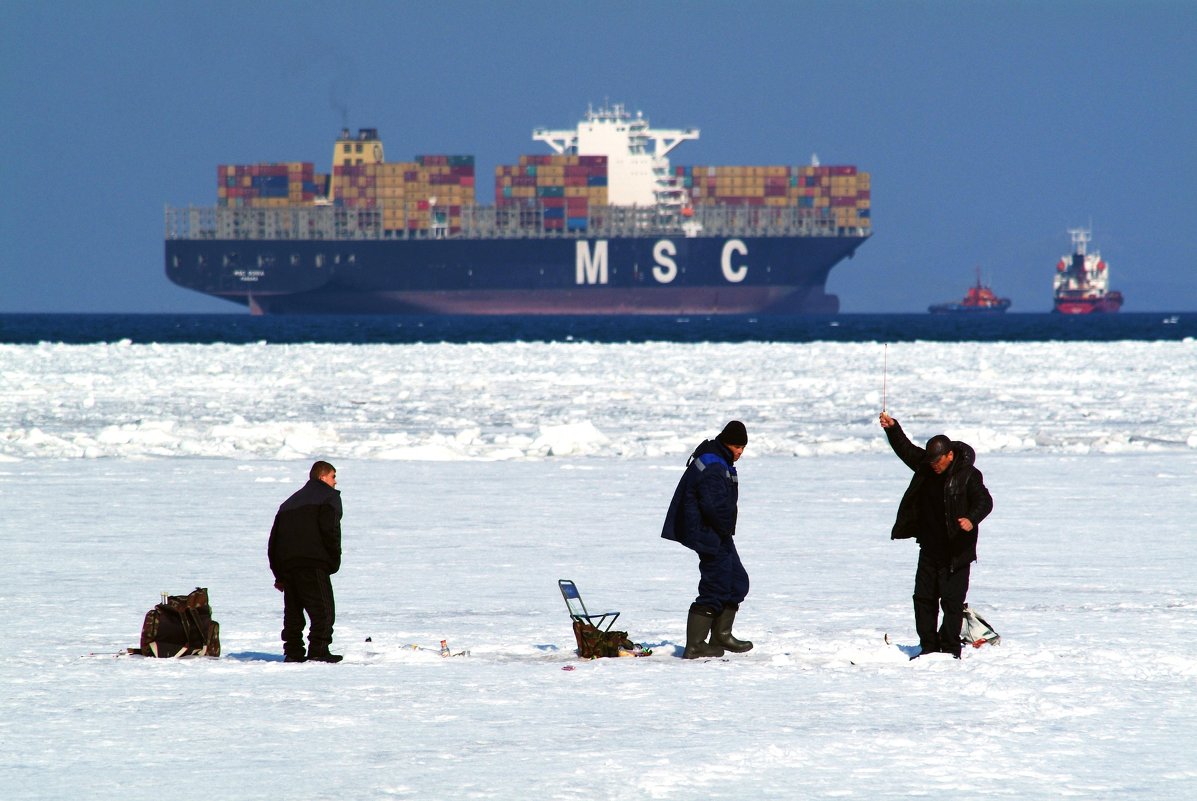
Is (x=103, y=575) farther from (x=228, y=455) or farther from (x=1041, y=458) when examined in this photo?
(x=1041, y=458)

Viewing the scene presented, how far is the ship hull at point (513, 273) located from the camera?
111875 mm

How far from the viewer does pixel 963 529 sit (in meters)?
5.94

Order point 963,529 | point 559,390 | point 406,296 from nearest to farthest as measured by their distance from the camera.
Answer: point 963,529 → point 559,390 → point 406,296

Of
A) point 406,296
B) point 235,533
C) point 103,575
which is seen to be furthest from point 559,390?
point 406,296

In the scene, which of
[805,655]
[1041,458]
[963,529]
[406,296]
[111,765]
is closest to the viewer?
[111,765]

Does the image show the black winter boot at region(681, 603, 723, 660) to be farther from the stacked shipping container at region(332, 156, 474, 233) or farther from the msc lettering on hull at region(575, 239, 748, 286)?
the stacked shipping container at region(332, 156, 474, 233)

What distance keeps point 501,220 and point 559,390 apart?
282ft

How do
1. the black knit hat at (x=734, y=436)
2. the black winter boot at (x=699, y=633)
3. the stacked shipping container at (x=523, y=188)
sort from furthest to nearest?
1. the stacked shipping container at (x=523, y=188)
2. the black winter boot at (x=699, y=633)
3. the black knit hat at (x=734, y=436)

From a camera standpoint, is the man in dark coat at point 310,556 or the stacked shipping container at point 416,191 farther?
the stacked shipping container at point 416,191

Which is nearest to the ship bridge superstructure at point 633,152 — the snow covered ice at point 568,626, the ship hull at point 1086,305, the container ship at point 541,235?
the container ship at point 541,235

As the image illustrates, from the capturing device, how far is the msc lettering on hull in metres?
113

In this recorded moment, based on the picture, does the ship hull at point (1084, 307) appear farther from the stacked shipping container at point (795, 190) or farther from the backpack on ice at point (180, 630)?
the backpack on ice at point (180, 630)

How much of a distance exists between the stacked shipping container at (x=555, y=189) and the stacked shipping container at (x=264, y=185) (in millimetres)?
15855

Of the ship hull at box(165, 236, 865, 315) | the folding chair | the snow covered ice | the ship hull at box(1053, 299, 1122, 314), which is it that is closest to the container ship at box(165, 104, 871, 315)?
the ship hull at box(165, 236, 865, 315)
